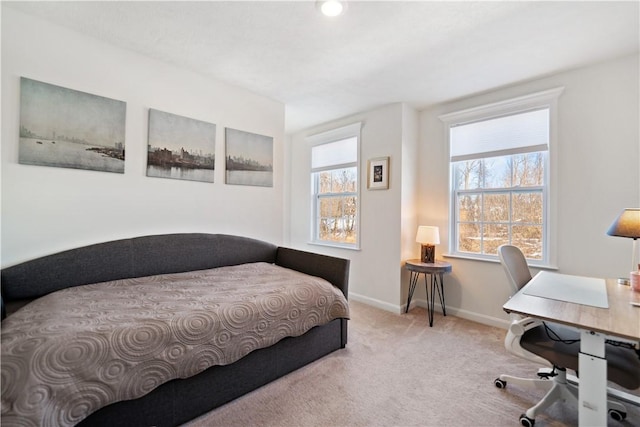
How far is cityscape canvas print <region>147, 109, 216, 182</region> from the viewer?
2510 mm

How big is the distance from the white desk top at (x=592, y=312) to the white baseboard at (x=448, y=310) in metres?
1.40

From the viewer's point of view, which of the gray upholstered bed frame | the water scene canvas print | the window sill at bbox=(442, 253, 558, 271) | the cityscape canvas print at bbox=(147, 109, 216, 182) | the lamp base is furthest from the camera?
the lamp base

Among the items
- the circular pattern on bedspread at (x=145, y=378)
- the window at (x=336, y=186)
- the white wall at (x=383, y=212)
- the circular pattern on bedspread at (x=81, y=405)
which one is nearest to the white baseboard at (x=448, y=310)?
the white wall at (x=383, y=212)

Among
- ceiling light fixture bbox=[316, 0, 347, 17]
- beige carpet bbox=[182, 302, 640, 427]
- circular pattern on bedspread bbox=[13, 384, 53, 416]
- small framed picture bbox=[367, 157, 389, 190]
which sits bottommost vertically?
beige carpet bbox=[182, 302, 640, 427]

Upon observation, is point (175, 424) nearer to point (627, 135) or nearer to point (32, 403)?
A: point (32, 403)

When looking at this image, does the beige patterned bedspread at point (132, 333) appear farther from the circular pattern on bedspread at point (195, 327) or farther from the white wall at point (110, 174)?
the white wall at point (110, 174)

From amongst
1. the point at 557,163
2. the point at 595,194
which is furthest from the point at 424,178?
the point at 595,194

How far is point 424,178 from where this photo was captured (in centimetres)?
347

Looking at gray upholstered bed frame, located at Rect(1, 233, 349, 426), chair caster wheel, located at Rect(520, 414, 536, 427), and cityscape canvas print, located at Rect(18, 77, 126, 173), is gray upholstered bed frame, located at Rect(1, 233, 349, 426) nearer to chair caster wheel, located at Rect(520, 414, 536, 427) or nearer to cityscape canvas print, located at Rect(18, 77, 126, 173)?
cityscape canvas print, located at Rect(18, 77, 126, 173)

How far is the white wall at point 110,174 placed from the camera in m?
1.90

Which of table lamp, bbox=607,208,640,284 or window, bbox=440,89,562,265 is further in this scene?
window, bbox=440,89,562,265

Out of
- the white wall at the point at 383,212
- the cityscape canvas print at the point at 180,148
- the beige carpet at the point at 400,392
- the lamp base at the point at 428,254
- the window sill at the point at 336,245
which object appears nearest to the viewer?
the beige carpet at the point at 400,392

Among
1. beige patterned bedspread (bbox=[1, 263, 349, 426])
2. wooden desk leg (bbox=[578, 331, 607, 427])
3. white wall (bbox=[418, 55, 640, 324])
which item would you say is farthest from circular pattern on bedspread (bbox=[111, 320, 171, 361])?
white wall (bbox=[418, 55, 640, 324])

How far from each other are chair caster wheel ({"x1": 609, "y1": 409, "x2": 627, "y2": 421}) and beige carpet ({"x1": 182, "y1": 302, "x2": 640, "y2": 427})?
3cm
